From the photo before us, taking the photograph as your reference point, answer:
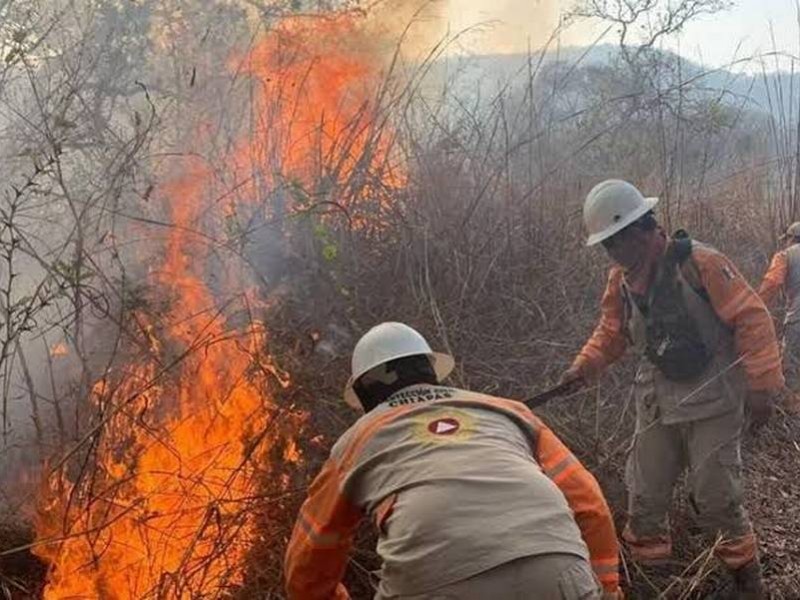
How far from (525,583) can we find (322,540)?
1.96 ft

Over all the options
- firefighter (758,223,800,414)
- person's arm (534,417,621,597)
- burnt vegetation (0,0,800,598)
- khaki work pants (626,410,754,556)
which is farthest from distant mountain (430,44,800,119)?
person's arm (534,417,621,597)

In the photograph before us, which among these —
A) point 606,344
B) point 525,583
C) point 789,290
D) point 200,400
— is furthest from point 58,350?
point 789,290

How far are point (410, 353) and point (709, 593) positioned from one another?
2.53 meters

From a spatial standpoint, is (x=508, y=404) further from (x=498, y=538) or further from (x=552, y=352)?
(x=552, y=352)

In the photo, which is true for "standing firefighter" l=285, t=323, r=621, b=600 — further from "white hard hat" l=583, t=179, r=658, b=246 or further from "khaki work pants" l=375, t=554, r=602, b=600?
"white hard hat" l=583, t=179, r=658, b=246

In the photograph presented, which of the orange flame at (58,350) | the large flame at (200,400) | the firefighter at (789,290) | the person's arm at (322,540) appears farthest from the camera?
the firefighter at (789,290)

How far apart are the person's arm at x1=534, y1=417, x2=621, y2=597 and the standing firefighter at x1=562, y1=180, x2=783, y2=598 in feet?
5.47

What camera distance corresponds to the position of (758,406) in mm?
3898

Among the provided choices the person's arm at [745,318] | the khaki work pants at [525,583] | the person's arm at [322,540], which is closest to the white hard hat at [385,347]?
the person's arm at [322,540]

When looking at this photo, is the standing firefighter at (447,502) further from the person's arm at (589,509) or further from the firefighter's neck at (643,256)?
the firefighter's neck at (643,256)

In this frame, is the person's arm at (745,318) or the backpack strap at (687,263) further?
the backpack strap at (687,263)

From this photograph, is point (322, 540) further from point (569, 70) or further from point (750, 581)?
point (569, 70)

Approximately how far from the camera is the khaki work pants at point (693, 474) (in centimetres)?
402

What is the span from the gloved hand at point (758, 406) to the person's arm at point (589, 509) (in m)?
1.65
